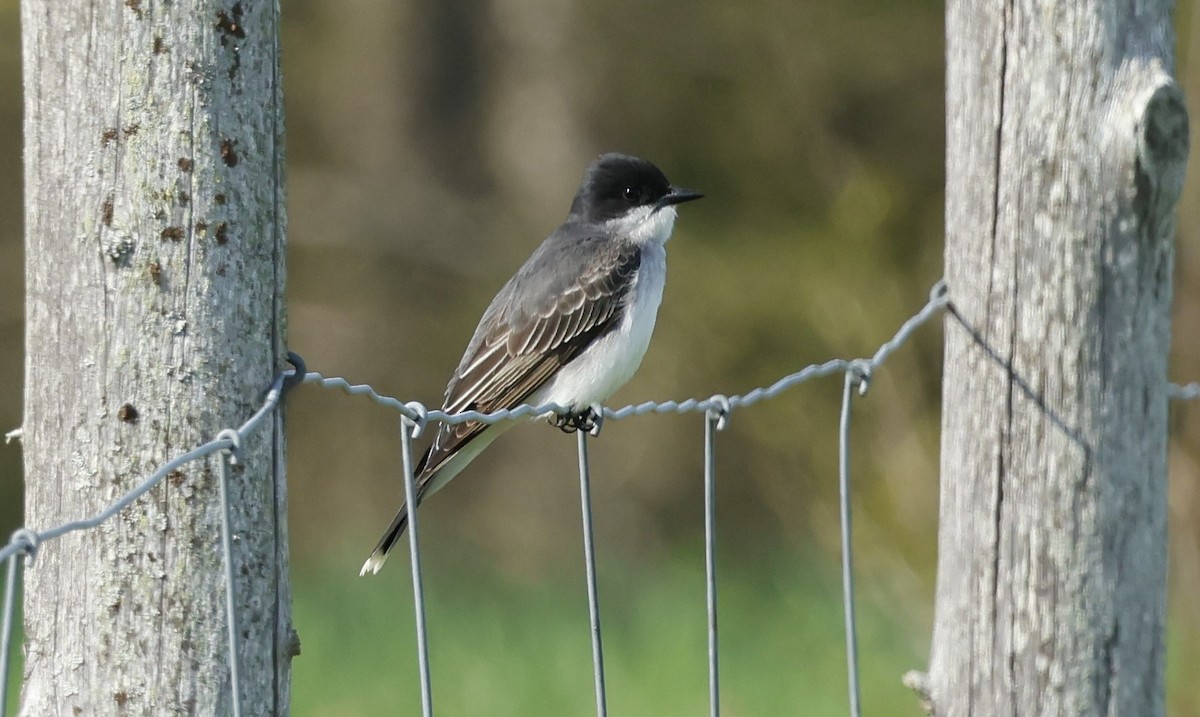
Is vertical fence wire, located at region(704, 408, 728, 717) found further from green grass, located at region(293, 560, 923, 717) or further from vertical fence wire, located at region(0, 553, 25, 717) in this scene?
green grass, located at region(293, 560, 923, 717)

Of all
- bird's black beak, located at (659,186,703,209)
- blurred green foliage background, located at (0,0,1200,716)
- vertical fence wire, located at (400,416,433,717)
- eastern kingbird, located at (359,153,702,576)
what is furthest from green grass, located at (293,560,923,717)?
vertical fence wire, located at (400,416,433,717)

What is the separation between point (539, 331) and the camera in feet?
16.5

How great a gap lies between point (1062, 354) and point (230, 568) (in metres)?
1.52

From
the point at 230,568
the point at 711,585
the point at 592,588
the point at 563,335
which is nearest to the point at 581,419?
the point at 563,335

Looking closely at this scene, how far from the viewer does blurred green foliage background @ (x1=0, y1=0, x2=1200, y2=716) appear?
6.32 meters

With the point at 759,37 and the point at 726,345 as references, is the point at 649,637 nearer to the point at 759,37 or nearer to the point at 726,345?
the point at 726,345

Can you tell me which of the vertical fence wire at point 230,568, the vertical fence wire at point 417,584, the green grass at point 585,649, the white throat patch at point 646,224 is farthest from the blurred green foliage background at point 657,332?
the vertical fence wire at point 230,568

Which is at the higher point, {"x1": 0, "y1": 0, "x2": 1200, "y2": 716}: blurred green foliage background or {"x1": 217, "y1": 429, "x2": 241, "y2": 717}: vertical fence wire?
{"x1": 0, "y1": 0, "x2": 1200, "y2": 716}: blurred green foliage background

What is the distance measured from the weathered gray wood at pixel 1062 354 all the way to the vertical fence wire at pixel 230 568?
1.36m

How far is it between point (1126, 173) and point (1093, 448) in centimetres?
49

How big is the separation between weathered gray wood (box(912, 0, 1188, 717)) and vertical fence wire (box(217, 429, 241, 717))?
1361 millimetres

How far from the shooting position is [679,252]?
31.6 feet

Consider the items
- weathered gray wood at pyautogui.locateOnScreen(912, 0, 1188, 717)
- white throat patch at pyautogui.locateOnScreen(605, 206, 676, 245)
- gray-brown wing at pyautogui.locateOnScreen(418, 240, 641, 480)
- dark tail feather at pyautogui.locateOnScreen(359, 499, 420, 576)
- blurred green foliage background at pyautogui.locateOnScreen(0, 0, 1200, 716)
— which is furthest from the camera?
blurred green foliage background at pyautogui.locateOnScreen(0, 0, 1200, 716)

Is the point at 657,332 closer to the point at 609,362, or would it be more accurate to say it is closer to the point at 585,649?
the point at 585,649
